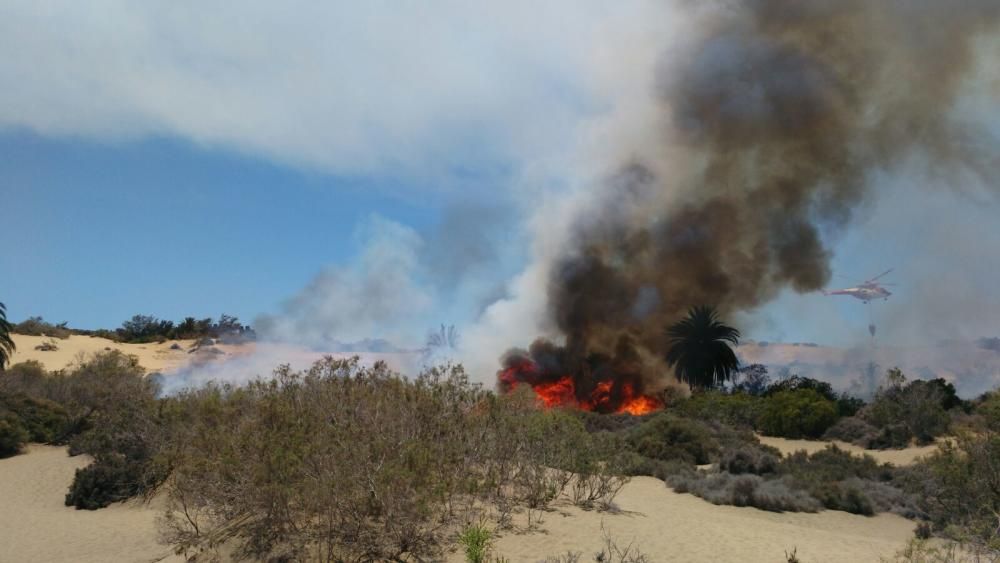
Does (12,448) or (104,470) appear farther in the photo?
(12,448)

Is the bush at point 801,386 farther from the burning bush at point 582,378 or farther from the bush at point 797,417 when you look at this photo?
the burning bush at point 582,378

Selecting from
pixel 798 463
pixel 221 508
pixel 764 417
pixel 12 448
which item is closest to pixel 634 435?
pixel 798 463

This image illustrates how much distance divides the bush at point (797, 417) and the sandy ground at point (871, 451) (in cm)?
67

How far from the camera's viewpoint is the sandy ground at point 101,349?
63031 millimetres

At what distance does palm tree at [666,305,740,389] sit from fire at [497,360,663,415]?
142 inches

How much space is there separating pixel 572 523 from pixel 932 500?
1122 cm

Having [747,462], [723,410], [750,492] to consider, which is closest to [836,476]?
[747,462]

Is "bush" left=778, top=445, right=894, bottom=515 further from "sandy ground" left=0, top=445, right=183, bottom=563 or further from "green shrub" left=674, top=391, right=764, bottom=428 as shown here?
"sandy ground" left=0, top=445, right=183, bottom=563

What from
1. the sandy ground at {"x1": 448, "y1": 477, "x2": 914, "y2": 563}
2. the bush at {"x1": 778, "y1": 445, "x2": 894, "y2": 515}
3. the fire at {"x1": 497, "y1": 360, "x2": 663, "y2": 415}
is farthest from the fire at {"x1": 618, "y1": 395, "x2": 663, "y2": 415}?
the sandy ground at {"x1": 448, "y1": 477, "x2": 914, "y2": 563}

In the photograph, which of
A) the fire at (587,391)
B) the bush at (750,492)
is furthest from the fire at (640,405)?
the bush at (750,492)

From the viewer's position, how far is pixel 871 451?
1282 inches

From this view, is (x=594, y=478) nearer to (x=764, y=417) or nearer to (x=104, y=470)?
(x=104, y=470)

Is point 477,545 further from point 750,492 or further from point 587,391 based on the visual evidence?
point 587,391

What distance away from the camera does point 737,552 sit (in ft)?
46.3
